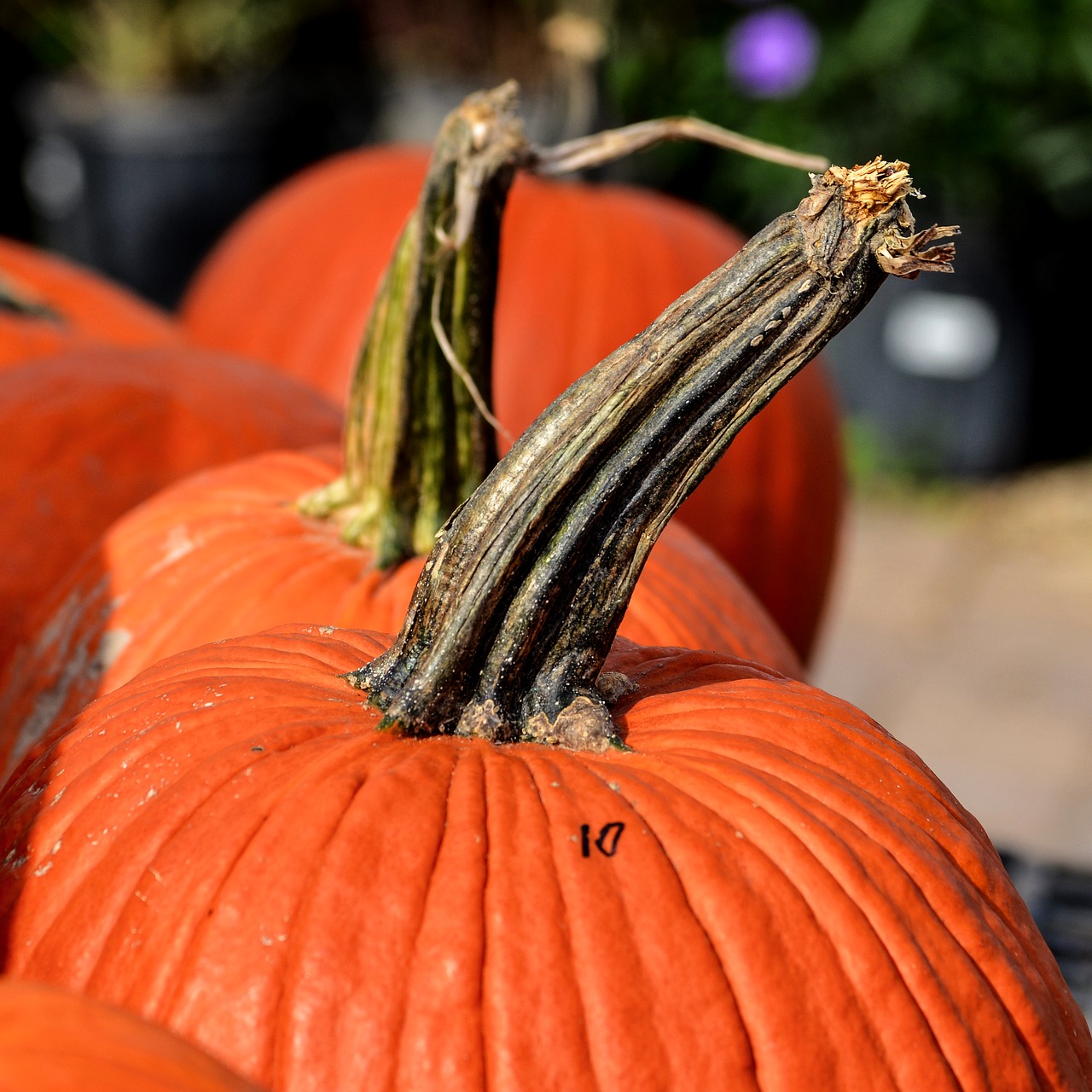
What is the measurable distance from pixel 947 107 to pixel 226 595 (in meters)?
4.97

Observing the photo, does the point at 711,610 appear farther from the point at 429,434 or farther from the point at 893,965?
the point at 893,965

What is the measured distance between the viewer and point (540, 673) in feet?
3.40

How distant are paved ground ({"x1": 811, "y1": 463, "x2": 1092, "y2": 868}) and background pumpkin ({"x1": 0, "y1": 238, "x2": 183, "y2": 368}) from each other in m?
1.90

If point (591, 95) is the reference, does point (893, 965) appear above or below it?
below

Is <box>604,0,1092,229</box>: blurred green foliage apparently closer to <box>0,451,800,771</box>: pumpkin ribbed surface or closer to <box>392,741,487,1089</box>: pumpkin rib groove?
<box>0,451,800,771</box>: pumpkin ribbed surface

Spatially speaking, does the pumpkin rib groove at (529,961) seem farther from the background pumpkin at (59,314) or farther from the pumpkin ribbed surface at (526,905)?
the background pumpkin at (59,314)

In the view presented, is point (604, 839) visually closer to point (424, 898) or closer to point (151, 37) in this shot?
point (424, 898)

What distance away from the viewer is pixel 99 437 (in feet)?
6.01

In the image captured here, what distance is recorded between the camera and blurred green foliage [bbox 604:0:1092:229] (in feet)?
18.6

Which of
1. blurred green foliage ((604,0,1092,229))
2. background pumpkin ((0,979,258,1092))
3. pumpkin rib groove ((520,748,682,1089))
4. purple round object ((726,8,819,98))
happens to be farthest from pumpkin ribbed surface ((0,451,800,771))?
purple round object ((726,8,819,98))

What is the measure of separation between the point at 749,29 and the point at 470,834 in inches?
218

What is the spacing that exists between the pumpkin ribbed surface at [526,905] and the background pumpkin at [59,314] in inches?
52.0

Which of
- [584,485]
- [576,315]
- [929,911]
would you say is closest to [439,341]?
[584,485]

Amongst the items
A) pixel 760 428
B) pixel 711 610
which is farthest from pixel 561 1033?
pixel 760 428
